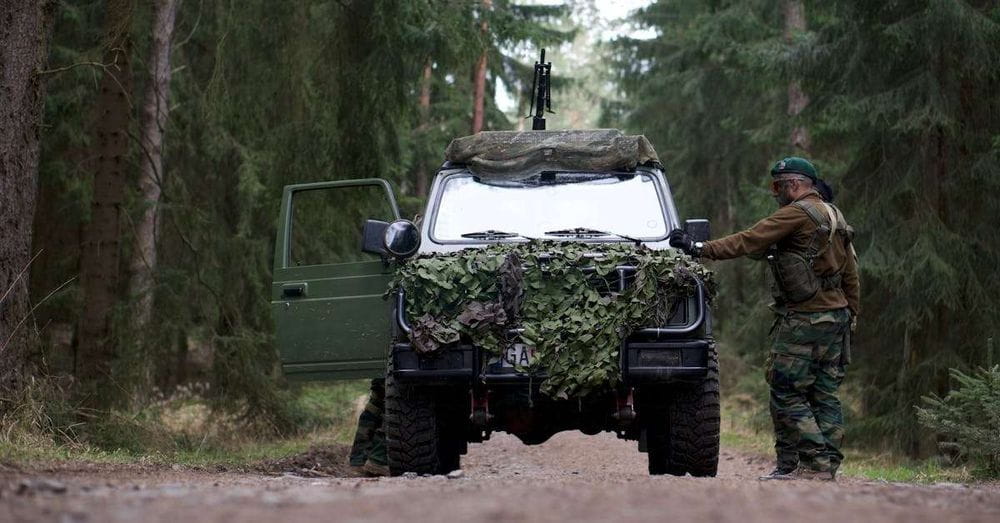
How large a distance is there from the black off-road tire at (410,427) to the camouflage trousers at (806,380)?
2412 mm

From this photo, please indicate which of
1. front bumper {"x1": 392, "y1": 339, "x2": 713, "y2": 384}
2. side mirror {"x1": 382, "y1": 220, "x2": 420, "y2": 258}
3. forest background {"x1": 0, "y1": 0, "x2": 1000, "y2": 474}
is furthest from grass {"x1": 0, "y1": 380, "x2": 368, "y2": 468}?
front bumper {"x1": 392, "y1": 339, "x2": 713, "y2": 384}

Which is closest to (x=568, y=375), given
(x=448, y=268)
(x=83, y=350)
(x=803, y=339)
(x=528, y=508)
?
(x=448, y=268)

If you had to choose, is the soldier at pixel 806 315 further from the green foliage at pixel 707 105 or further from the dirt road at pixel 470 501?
the green foliage at pixel 707 105

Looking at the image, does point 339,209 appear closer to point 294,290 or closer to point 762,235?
point 294,290

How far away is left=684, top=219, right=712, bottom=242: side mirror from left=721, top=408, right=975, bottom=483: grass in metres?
2.54

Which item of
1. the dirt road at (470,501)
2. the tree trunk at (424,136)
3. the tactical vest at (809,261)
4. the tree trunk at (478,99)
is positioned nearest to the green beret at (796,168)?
the tactical vest at (809,261)

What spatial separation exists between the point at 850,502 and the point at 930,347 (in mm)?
9266

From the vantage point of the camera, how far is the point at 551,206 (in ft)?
28.6

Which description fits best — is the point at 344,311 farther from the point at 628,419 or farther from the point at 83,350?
the point at 83,350

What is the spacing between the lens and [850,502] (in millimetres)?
5031

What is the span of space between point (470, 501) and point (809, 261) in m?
4.20

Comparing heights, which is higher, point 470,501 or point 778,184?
point 778,184

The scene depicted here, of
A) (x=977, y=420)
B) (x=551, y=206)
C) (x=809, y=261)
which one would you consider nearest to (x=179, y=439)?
(x=551, y=206)

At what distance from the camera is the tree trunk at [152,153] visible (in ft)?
41.4
